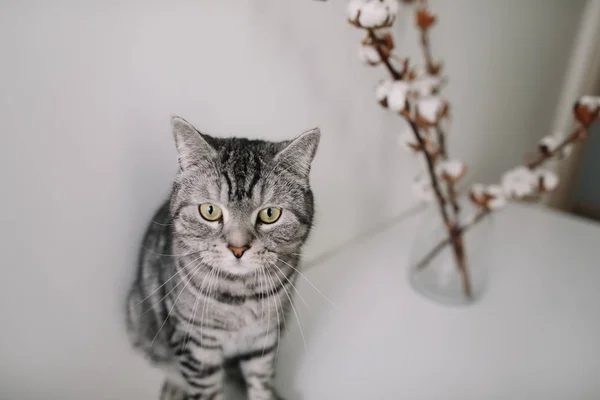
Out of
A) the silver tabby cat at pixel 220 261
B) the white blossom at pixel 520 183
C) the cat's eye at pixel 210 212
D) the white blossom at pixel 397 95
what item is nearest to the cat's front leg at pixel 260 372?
the silver tabby cat at pixel 220 261

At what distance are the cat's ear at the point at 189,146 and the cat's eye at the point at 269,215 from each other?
0.26 ft

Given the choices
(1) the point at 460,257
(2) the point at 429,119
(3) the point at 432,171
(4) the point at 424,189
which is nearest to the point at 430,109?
(2) the point at 429,119

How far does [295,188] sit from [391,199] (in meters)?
0.64

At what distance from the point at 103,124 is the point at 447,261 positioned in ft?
2.32

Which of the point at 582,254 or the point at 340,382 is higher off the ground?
the point at 340,382

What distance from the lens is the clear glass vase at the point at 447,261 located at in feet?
2.84

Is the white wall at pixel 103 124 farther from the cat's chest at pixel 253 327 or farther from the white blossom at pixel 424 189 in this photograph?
the white blossom at pixel 424 189

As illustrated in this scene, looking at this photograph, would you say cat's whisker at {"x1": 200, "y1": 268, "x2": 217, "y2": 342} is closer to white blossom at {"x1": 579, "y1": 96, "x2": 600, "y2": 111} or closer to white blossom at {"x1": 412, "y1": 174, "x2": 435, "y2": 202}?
white blossom at {"x1": 412, "y1": 174, "x2": 435, "y2": 202}

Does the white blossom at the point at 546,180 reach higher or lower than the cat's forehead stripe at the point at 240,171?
lower

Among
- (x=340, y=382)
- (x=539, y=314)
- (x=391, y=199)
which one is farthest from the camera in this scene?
(x=391, y=199)

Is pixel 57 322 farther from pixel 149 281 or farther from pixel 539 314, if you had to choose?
pixel 539 314

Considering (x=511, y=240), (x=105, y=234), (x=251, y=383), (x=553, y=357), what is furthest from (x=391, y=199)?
(x=105, y=234)

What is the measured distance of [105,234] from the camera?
496mm

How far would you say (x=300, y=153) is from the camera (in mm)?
456
